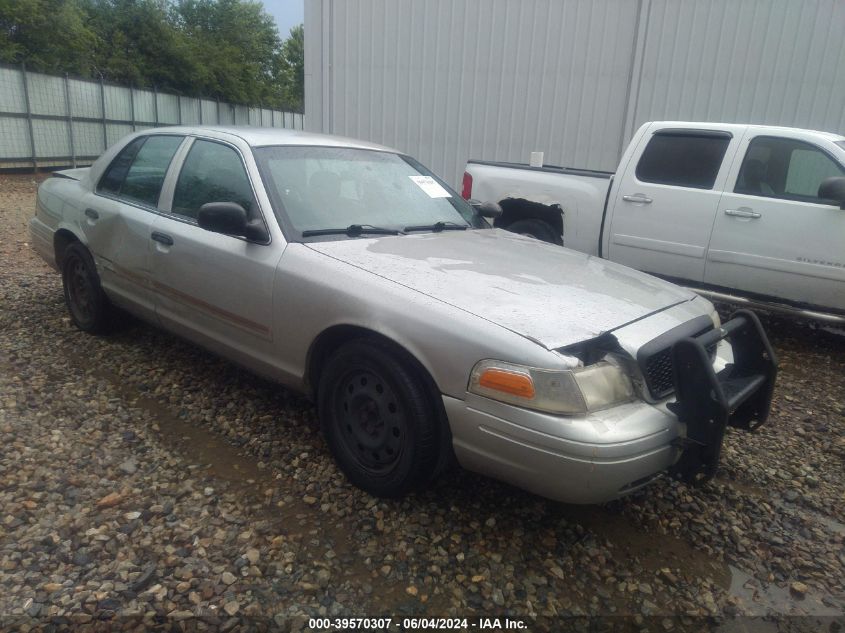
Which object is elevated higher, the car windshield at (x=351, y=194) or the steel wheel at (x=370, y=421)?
the car windshield at (x=351, y=194)

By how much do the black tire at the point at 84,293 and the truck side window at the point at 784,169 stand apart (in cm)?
507

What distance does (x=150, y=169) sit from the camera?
13.8 ft

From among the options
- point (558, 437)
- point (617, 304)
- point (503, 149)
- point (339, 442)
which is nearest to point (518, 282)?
point (617, 304)

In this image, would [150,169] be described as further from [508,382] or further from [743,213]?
[743,213]

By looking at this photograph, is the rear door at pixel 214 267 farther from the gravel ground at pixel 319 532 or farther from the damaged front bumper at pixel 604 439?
the damaged front bumper at pixel 604 439

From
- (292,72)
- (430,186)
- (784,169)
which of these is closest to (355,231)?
(430,186)

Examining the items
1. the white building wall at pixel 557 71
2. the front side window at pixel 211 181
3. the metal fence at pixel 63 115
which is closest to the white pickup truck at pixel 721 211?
the white building wall at pixel 557 71

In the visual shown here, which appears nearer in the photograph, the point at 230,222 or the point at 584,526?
the point at 584,526

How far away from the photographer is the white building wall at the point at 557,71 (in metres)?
8.57

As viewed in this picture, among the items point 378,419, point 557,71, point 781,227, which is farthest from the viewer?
point 557,71

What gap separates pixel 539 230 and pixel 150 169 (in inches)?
145

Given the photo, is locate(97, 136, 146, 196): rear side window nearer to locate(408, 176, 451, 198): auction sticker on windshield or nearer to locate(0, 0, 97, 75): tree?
locate(408, 176, 451, 198): auction sticker on windshield

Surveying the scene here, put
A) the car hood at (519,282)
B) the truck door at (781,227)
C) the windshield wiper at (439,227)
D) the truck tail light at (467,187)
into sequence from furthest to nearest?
the truck tail light at (467,187)
the truck door at (781,227)
the windshield wiper at (439,227)
the car hood at (519,282)

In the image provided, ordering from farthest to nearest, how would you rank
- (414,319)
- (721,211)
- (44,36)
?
(44,36)
(721,211)
(414,319)
